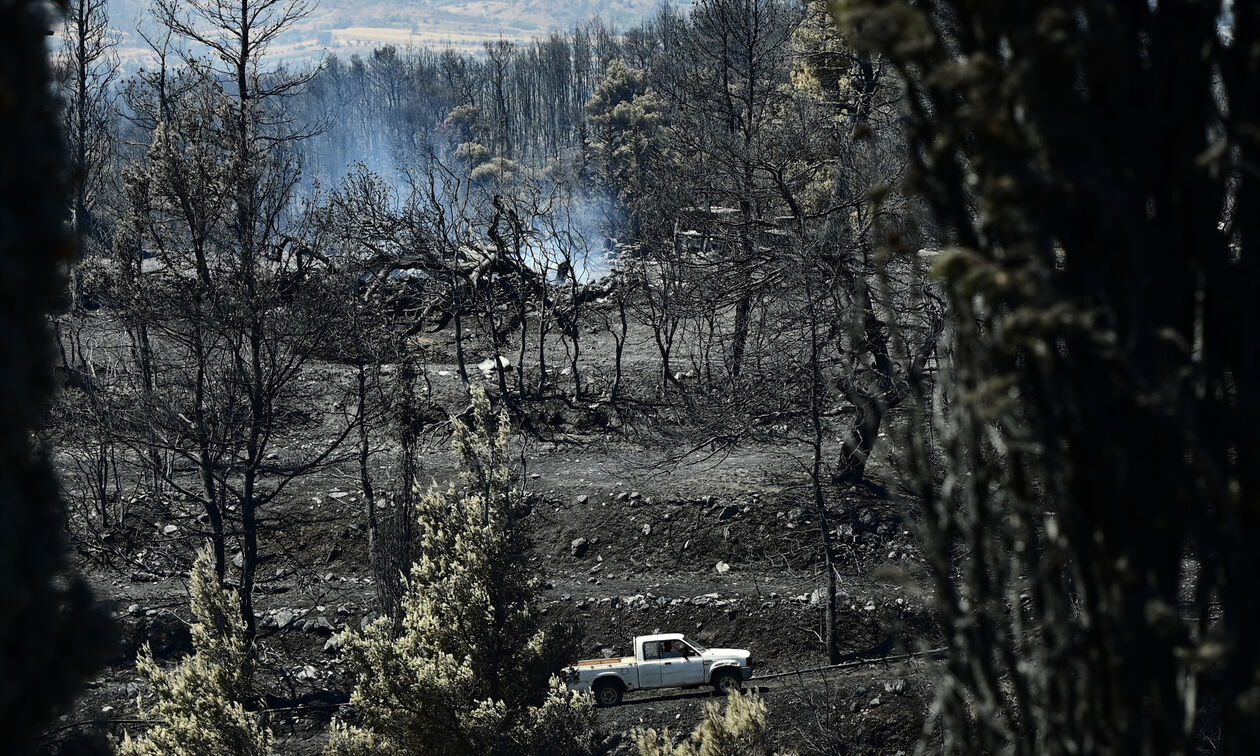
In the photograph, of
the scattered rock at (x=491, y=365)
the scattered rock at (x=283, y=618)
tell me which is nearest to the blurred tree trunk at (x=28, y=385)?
the scattered rock at (x=283, y=618)

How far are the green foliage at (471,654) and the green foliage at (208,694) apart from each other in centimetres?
76

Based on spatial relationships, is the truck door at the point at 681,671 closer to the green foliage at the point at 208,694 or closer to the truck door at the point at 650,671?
the truck door at the point at 650,671

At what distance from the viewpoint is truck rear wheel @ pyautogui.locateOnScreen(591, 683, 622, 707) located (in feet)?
36.5

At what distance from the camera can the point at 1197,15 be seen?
1.45 meters

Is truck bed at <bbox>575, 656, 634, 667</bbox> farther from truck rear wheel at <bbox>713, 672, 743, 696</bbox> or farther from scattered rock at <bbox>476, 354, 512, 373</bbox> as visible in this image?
scattered rock at <bbox>476, 354, 512, 373</bbox>

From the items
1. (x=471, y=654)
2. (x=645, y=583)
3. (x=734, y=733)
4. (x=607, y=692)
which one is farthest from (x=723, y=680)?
(x=734, y=733)

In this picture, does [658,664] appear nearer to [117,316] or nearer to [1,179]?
[117,316]

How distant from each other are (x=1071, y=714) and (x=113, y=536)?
16319mm

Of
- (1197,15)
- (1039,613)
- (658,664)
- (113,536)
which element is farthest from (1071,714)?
(113,536)

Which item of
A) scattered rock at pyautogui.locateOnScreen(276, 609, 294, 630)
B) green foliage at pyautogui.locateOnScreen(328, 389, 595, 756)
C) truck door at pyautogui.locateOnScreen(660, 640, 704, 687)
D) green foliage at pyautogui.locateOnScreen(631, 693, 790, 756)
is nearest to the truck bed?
truck door at pyautogui.locateOnScreen(660, 640, 704, 687)

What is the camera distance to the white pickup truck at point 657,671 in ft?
36.3

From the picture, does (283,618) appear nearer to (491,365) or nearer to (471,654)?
(471,654)

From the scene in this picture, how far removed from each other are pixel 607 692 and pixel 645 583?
2337 millimetres

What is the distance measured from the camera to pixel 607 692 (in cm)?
1115
